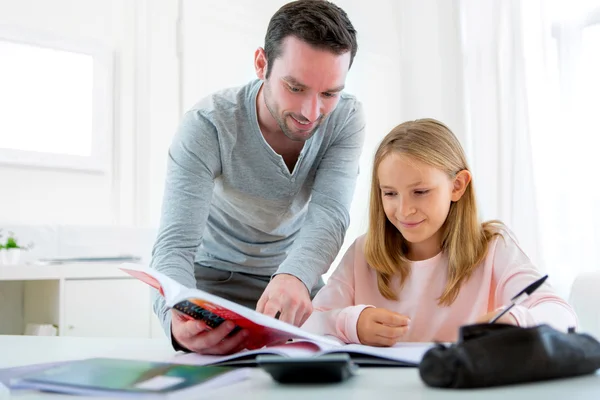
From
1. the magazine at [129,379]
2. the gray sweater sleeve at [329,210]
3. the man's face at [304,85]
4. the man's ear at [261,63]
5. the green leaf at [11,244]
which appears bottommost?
the magazine at [129,379]

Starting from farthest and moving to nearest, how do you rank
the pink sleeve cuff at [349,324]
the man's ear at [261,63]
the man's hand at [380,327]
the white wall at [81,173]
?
the white wall at [81,173] < the man's ear at [261,63] < the pink sleeve cuff at [349,324] < the man's hand at [380,327]

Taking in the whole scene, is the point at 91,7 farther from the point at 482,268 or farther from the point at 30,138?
the point at 482,268

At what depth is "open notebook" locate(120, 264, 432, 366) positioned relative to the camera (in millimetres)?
767

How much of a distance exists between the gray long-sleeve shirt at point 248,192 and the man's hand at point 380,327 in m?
0.17

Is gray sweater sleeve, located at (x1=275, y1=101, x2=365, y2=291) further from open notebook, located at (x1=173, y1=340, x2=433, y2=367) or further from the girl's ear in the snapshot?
open notebook, located at (x1=173, y1=340, x2=433, y2=367)

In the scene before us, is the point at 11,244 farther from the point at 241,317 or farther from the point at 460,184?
the point at 241,317

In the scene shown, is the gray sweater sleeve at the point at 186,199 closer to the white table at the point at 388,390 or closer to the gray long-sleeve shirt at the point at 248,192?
the gray long-sleeve shirt at the point at 248,192

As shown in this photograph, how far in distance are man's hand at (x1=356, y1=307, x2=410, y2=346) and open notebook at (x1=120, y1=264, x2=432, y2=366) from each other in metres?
0.15

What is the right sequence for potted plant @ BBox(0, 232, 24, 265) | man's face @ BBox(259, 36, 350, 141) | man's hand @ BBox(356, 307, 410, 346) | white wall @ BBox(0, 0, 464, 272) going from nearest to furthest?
1. man's hand @ BBox(356, 307, 410, 346)
2. man's face @ BBox(259, 36, 350, 141)
3. potted plant @ BBox(0, 232, 24, 265)
4. white wall @ BBox(0, 0, 464, 272)

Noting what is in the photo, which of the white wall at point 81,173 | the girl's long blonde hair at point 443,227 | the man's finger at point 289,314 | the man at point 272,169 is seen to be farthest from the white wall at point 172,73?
the man's finger at point 289,314

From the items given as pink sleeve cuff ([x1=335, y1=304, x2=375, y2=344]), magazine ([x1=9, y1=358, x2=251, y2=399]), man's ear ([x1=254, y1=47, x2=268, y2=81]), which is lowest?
pink sleeve cuff ([x1=335, y1=304, x2=375, y2=344])

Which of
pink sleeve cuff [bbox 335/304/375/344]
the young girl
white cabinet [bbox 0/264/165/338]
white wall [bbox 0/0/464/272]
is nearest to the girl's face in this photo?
A: the young girl

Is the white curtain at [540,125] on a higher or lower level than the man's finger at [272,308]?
higher

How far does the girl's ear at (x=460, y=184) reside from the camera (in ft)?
4.63
